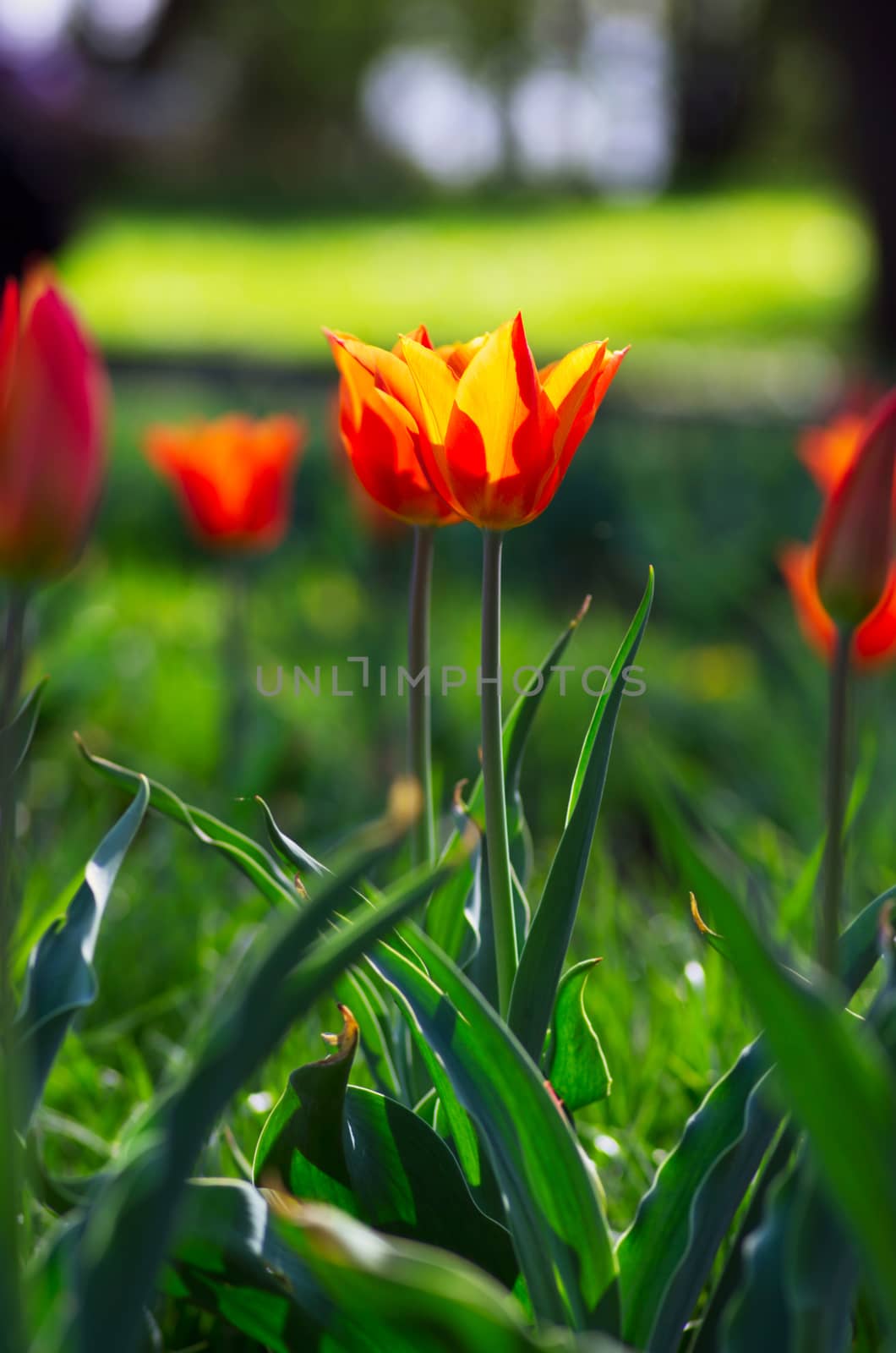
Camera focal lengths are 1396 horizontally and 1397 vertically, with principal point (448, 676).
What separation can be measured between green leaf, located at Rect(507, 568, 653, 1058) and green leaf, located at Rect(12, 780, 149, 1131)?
0.21m

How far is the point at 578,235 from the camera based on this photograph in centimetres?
1483

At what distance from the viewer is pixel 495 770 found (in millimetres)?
683

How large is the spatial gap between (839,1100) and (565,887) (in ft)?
0.79

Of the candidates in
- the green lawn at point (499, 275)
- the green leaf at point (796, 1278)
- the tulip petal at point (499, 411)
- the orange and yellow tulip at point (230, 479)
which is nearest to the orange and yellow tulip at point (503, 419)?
the tulip petal at point (499, 411)

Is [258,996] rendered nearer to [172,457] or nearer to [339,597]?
[172,457]

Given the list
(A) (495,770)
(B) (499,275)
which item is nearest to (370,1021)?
(A) (495,770)

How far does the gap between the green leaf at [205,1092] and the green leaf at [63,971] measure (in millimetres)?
194

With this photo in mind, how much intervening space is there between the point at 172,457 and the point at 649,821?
1145 millimetres

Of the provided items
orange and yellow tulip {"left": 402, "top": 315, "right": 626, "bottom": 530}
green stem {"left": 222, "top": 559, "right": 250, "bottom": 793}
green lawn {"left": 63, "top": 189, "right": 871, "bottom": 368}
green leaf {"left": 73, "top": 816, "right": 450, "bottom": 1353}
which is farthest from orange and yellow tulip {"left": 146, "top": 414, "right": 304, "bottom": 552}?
green lawn {"left": 63, "top": 189, "right": 871, "bottom": 368}

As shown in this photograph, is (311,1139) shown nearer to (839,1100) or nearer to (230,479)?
(839,1100)

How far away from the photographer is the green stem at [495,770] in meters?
0.69

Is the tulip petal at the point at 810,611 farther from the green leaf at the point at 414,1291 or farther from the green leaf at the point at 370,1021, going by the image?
the green leaf at the point at 414,1291

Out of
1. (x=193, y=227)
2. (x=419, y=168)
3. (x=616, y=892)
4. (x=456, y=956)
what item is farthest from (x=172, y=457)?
(x=419, y=168)

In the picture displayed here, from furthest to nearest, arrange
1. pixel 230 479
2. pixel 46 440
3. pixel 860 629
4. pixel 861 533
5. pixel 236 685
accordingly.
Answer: pixel 236 685 → pixel 230 479 → pixel 860 629 → pixel 861 533 → pixel 46 440
